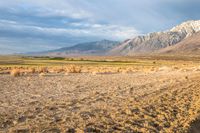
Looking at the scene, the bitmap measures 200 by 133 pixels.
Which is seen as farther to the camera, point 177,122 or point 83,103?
point 83,103

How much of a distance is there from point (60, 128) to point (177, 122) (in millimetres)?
4928

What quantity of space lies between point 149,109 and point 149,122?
2.62 m

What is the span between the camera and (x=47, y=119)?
1338cm

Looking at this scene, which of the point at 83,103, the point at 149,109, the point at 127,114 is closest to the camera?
the point at 127,114

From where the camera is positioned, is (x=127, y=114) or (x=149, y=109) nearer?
(x=127, y=114)

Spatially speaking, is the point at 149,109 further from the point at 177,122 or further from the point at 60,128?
the point at 60,128

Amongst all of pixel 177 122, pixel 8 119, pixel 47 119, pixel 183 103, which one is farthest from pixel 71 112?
pixel 183 103

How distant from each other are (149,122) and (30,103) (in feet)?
20.4

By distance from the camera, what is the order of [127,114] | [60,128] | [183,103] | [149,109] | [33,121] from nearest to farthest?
[60,128] < [33,121] < [127,114] < [149,109] < [183,103]

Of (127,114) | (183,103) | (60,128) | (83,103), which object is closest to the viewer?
(60,128)

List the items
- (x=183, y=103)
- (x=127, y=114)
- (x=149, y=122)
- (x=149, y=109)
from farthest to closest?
1. (x=183, y=103)
2. (x=149, y=109)
3. (x=127, y=114)
4. (x=149, y=122)

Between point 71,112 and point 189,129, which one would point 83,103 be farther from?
point 189,129

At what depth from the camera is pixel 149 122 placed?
1395 cm

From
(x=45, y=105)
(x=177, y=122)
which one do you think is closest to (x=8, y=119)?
(x=45, y=105)
